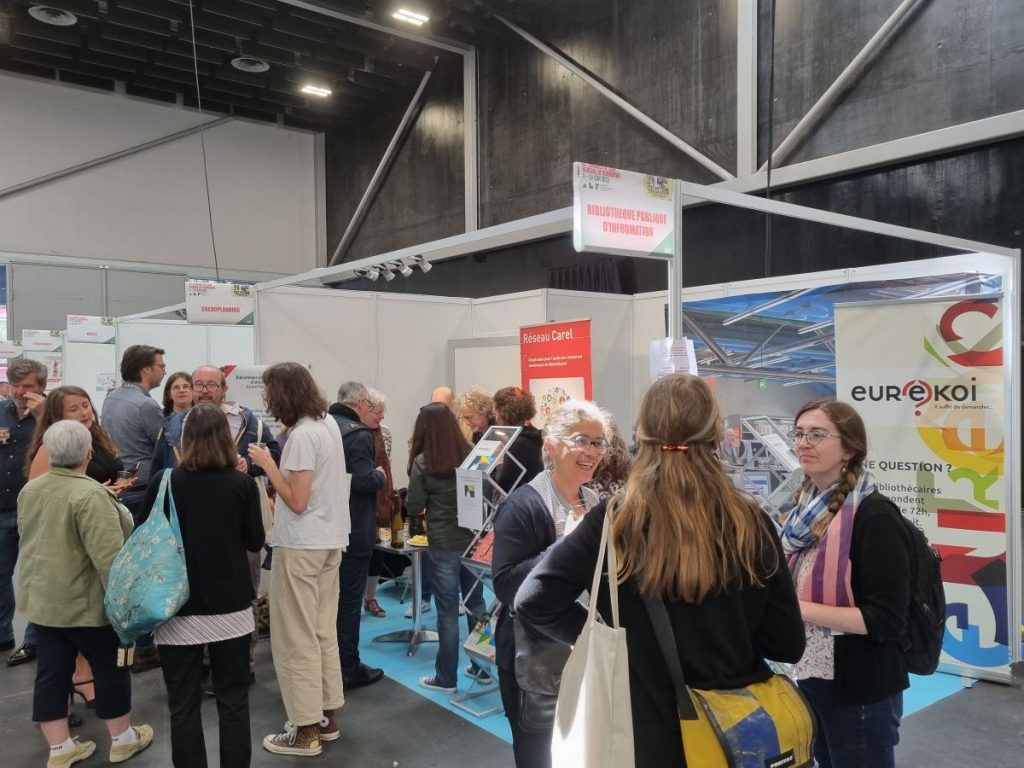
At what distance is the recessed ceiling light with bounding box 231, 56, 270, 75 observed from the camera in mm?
9492

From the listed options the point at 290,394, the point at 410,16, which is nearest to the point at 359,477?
the point at 290,394

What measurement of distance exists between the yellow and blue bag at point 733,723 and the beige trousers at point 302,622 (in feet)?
6.37

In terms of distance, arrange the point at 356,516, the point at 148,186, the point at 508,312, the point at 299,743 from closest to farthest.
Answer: the point at 299,743 → the point at 356,516 → the point at 508,312 → the point at 148,186

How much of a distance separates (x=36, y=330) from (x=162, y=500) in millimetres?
9368

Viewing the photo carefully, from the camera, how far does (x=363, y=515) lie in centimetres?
342

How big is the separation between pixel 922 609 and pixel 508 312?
482cm

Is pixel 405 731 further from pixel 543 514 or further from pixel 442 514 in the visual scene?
pixel 543 514

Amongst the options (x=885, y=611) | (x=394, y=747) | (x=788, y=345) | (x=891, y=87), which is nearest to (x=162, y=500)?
(x=394, y=747)

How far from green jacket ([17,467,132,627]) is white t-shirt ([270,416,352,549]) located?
1.82 feet

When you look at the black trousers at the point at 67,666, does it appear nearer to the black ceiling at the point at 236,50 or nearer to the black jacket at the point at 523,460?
the black jacket at the point at 523,460

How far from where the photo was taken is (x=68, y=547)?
2602mm

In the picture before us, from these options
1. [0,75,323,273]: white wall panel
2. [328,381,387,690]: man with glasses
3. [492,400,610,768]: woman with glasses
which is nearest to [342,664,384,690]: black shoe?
[328,381,387,690]: man with glasses

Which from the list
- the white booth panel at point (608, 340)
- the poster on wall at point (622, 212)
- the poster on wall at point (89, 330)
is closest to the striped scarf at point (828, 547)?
the poster on wall at point (622, 212)

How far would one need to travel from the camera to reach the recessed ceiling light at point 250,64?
9.49 metres
